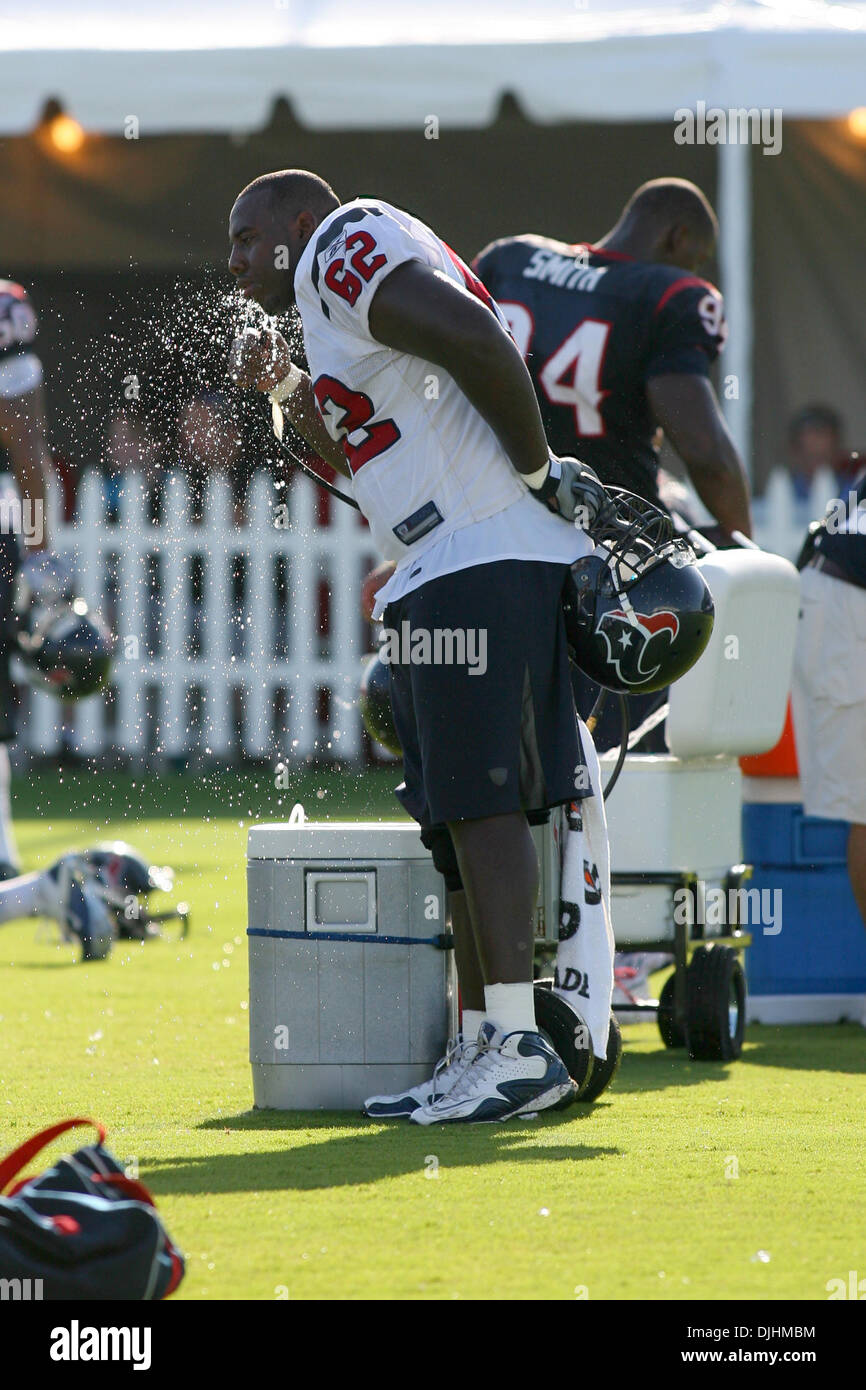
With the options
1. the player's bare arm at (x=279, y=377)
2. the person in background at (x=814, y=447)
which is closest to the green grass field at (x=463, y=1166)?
the player's bare arm at (x=279, y=377)

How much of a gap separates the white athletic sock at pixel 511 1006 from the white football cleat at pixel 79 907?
2783 mm

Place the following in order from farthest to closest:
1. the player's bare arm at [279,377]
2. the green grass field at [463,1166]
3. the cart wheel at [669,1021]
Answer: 1. the cart wheel at [669,1021]
2. the player's bare arm at [279,377]
3. the green grass field at [463,1166]

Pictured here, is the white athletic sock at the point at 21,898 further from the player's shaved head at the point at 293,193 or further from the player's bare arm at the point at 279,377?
the player's shaved head at the point at 293,193

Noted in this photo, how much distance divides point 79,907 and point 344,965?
2.59 meters

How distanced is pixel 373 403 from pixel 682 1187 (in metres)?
1.51

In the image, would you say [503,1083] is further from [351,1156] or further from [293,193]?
[293,193]

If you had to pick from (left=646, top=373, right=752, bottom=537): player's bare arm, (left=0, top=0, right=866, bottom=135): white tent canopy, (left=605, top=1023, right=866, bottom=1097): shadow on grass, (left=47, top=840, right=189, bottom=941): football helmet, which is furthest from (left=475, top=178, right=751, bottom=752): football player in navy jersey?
(left=0, top=0, right=866, bottom=135): white tent canopy

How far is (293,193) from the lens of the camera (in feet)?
13.1

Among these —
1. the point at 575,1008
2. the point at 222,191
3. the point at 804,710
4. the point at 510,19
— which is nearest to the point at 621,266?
the point at 804,710

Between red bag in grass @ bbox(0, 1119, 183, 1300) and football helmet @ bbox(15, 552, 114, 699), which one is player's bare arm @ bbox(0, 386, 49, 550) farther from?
red bag in grass @ bbox(0, 1119, 183, 1300)

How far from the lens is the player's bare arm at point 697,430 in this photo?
5.15 m

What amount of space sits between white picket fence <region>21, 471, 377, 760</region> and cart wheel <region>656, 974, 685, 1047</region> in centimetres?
698

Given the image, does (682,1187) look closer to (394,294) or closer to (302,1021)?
(302,1021)

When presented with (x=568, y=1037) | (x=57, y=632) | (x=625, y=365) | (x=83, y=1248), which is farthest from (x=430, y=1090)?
(x=57, y=632)
